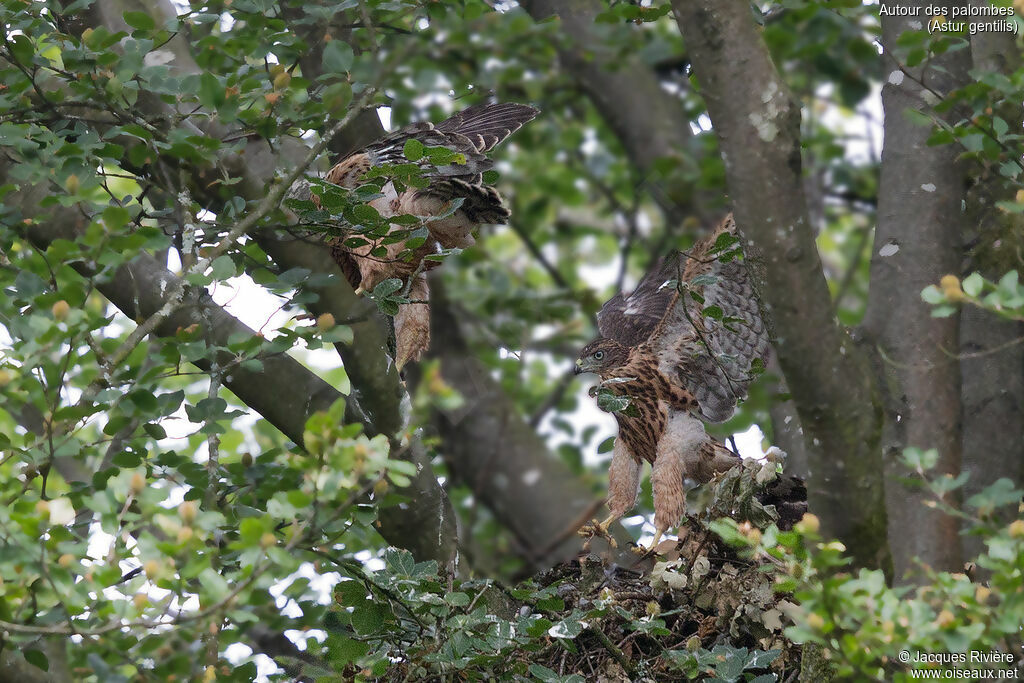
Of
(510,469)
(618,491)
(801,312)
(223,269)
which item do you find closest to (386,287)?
(223,269)

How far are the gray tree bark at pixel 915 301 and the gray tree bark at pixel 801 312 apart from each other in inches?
21.3

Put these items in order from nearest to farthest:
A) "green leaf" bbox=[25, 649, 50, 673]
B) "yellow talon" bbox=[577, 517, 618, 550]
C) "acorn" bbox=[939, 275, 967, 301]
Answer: "acorn" bbox=[939, 275, 967, 301]
"green leaf" bbox=[25, 649, 50, 673]
"yellow talon" bbox=[577, 517, 618, 550]

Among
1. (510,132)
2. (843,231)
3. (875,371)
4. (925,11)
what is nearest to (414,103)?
(510,132)

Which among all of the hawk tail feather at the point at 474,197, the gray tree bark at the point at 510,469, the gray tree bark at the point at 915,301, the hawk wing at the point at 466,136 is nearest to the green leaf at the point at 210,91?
the hawk wing at the point at 466,136

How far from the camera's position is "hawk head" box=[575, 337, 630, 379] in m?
4.57

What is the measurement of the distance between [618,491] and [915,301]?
5.14 ft

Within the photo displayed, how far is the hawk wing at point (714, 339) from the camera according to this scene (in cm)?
424

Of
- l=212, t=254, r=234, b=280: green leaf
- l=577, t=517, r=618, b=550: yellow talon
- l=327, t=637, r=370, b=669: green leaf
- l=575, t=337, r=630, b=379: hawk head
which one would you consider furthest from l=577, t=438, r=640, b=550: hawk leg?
l=212, t=254, r=234, b=280: green leaf

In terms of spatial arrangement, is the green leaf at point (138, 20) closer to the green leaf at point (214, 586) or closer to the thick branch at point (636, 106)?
the green leaf at point (214, 586)

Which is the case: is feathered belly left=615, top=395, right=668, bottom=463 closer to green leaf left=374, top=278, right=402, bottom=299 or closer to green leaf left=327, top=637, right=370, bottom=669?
green leaf left=374, top=278, right=402, bottom=299

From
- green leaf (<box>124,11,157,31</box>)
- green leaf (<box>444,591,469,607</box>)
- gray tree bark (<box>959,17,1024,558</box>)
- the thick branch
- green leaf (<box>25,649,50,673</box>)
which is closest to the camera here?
green leaf (<box>25,649,50,673</box>)

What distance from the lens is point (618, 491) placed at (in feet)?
15.0

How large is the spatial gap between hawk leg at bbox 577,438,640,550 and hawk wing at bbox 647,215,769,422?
424 millimetres

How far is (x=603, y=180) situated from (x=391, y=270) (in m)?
4.38
